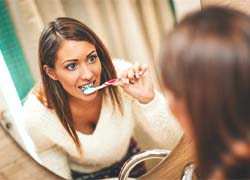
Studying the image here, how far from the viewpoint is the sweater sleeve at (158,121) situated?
928 millimetres

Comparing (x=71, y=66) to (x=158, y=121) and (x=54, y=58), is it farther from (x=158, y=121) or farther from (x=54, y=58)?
(x=158, y=121)

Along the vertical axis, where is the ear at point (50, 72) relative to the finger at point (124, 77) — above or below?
above

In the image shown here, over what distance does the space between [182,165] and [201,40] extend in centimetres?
61

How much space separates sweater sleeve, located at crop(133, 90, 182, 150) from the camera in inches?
36.5

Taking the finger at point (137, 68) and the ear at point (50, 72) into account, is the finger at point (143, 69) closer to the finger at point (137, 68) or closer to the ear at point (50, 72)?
the finger at point (137, 68)

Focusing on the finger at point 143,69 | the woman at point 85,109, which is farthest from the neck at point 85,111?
the finger at point 143,69

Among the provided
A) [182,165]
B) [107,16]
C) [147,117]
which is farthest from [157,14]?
[182,165]

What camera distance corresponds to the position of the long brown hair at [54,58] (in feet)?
2.74

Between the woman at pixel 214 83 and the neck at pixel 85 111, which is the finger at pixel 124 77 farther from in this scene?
the woman at pixel 214 83

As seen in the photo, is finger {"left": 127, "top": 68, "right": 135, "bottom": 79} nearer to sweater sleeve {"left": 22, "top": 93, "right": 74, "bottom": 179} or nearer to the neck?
the neck

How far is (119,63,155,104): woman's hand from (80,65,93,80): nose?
8 cm

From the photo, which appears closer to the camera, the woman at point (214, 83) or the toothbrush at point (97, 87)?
the woman at point (214, 83)

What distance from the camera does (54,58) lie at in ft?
2.75

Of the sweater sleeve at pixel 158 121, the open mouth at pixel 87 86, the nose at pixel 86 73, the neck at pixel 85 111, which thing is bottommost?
the sweater sleeve at pixel 158 121
